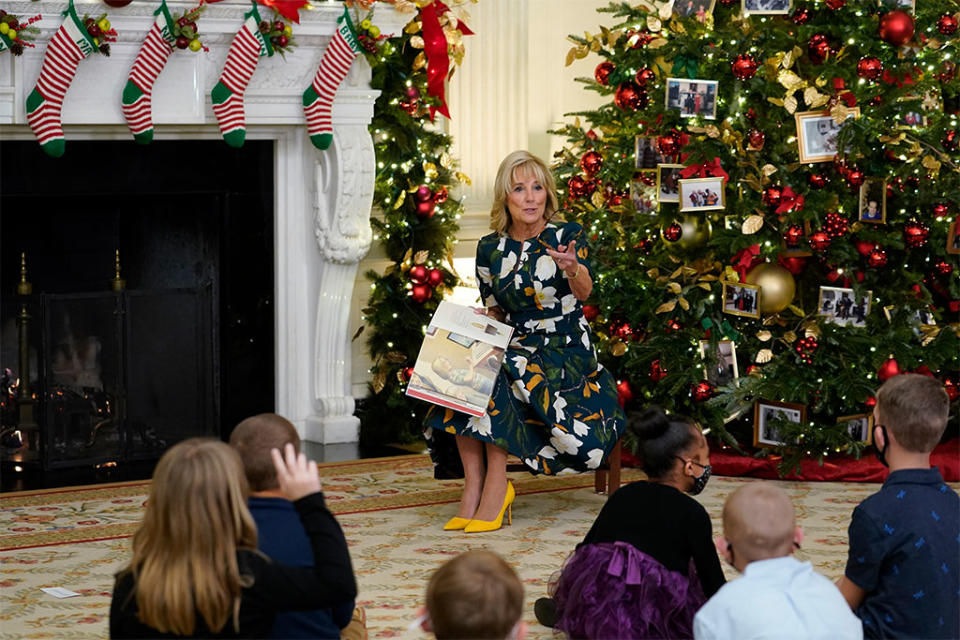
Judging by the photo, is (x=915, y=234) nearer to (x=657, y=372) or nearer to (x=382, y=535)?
(x=657, y=372)

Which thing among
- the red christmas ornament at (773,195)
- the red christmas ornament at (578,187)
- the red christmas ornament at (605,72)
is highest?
the red christmas ornament at (605,72)

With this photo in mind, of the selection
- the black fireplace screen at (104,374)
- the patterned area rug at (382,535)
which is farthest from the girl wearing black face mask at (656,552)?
the black fireplace screen at (104,374)

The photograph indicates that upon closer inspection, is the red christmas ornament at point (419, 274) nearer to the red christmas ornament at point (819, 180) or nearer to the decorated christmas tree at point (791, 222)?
the decorated christmas tree at point (791, 222)

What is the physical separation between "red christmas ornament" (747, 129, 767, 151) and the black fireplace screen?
2526 millimetres

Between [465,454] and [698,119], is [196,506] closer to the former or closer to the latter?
[465,454]

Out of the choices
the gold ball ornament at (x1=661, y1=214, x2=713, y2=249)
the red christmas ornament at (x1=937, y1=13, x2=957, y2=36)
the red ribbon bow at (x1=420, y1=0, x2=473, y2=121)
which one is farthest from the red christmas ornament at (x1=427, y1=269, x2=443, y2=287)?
the red christmas ornament at (x1=937, y1=13, x2=957, y2=36)

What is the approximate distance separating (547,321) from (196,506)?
2.68m

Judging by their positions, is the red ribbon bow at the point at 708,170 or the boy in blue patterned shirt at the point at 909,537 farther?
the red ribbon bow at the point at 708,170

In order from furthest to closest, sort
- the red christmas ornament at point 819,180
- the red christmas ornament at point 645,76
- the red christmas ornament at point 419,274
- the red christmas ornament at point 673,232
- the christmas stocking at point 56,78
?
the red christmas ornament at point 419,274, the red christmas ornament at point 645,76, the red christmas ornament at point 673,232, the red christmas ornament at point 819,180, the christmas stocking at point 56,78

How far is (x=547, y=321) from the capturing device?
15.5 ft

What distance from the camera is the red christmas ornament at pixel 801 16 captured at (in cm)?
561

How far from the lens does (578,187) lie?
6.14 metres

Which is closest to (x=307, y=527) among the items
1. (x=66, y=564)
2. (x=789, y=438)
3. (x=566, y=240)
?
(x=66, y=564)

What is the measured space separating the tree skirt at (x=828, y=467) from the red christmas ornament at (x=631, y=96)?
1562 millimetres
